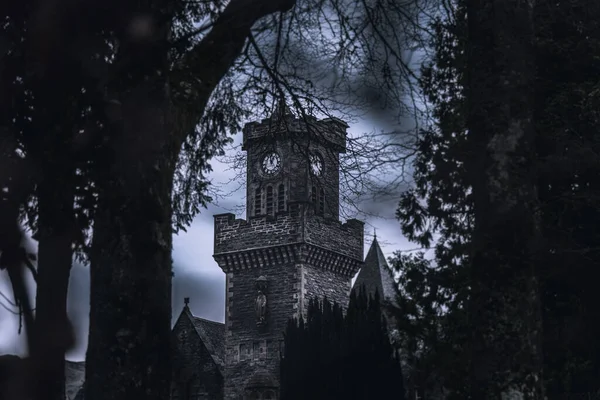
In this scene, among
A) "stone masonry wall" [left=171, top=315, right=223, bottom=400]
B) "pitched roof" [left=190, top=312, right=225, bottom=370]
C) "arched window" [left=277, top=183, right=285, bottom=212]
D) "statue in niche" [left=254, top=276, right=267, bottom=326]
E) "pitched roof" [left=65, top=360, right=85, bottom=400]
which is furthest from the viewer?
"pitched roof" [left=65, top=360, right=85, bottom=400]

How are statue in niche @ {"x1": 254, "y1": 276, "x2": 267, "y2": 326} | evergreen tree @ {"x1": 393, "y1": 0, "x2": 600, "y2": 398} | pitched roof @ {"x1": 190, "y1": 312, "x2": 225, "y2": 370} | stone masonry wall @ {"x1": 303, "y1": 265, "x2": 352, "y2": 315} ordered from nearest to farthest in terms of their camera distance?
evergreen tree @ {"x1": 393, "y1": 0, "x2": 600, "y2": 398} → statue in niche @ {"x1": 254, "y1": 276, "x2": 267, "y2": 326} → stone masonry wall @ {"x1": 303, "y1": 265, "x2": 352, "y2": 315} → pitched roof @ {"x1": 190, "y1": 312, "x2": 225, "y2": 370}

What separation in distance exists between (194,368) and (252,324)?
394cm

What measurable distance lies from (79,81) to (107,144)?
0.73m

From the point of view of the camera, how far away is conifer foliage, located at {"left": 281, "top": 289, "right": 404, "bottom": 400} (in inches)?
1624

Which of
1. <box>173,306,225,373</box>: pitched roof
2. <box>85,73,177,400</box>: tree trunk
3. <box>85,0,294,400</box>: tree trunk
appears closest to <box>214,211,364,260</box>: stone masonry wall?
<box>173,306,225,373</box>: pitched roof

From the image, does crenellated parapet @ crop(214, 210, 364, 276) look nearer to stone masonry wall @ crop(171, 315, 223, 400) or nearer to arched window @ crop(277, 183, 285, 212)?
arched window @ crop(277, 183, 285, 212)

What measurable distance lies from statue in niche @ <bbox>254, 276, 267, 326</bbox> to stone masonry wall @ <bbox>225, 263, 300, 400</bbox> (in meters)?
0.23

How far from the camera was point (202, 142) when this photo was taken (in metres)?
12.4

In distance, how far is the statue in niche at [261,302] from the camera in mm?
61000

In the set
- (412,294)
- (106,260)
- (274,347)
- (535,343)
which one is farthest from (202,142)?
(274,347)

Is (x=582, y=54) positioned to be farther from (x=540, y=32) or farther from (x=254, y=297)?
(x=254, y=297)

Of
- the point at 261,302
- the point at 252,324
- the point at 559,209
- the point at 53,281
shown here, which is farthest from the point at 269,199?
the point at 53,281

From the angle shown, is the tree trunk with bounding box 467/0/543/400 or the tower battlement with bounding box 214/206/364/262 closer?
the tree trunk with bounding box 467/0/543/400

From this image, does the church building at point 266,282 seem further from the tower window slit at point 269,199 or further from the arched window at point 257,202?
the arched window at point 257,202
